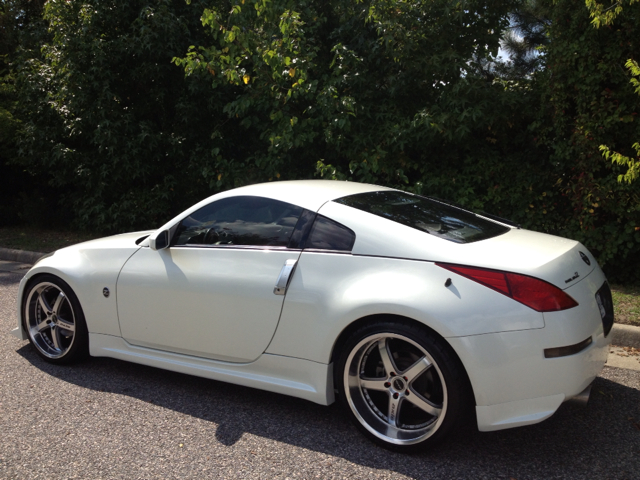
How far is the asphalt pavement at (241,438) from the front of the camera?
9.57 feet

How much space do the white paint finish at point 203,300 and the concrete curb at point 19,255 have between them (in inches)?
229

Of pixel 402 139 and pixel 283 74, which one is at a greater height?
pixel 283 74

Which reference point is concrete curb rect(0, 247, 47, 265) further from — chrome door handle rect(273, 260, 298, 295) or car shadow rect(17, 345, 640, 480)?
chrome door handle rect(273, 260, 298, 295)

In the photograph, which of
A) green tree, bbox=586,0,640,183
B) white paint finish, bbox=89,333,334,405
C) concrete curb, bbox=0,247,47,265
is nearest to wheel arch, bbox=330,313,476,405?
white paint finish, bbox=89,333,334,405

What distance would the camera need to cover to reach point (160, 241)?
394 centimetres

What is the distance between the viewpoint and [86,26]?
366 inches

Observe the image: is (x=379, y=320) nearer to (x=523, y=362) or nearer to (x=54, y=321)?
(x=523, y=362)

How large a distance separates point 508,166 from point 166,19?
18.9ft

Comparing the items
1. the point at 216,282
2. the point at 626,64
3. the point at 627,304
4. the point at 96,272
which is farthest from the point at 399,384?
the point at 626,64

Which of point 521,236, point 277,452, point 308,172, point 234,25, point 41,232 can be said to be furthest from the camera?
point 41,232

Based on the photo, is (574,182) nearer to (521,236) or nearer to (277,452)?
(521,236)

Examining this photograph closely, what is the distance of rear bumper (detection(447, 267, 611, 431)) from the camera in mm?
2762

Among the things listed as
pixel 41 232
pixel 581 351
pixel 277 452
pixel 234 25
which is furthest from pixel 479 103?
pixel 41 232

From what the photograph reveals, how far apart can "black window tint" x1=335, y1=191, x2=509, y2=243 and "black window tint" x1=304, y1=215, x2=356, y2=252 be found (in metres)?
0.20
